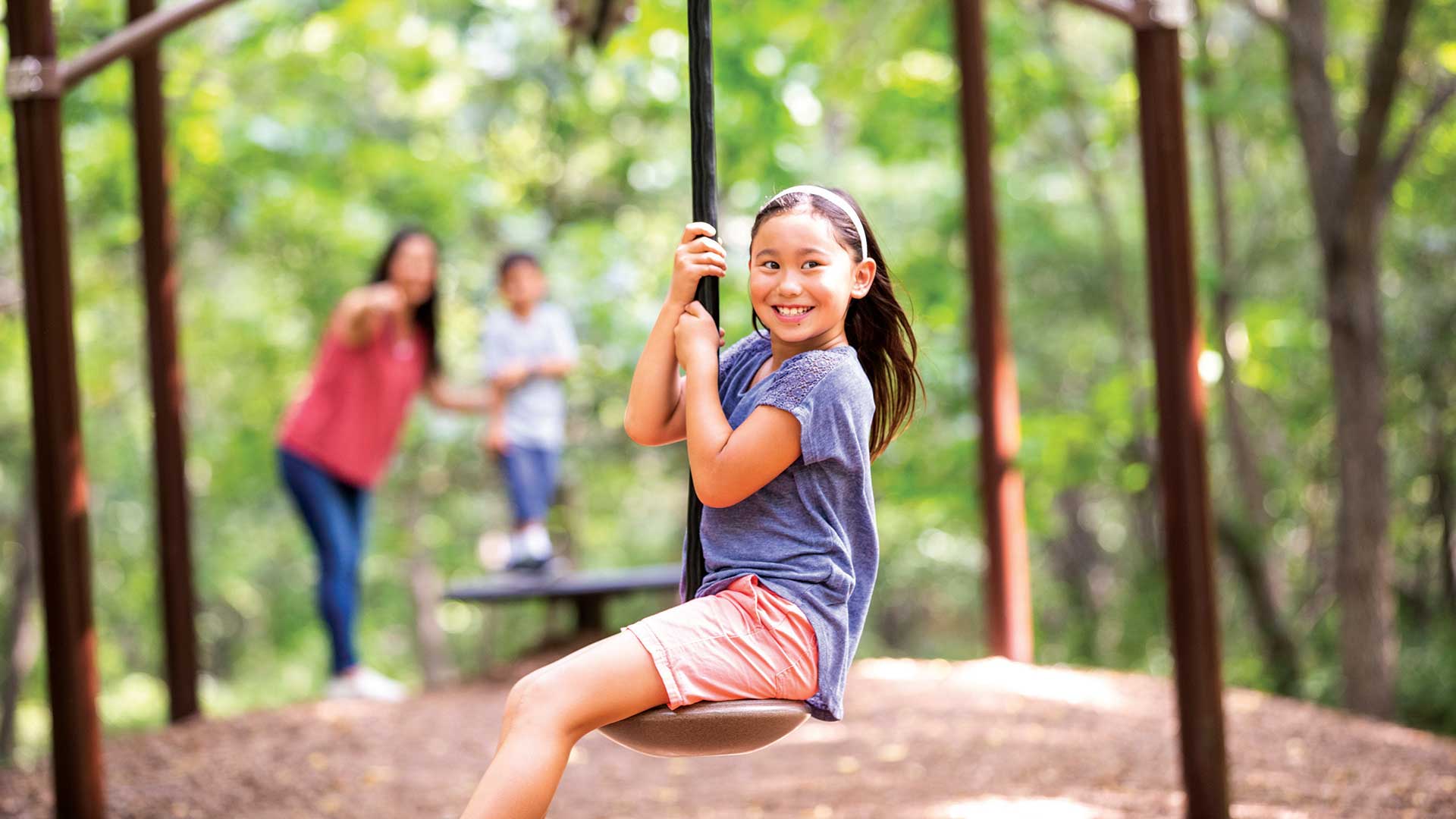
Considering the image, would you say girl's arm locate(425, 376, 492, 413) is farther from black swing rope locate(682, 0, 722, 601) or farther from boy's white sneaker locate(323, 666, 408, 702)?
black swing rope locate(682, 0, 722, 601)

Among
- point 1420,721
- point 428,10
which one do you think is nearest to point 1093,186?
point 1420,721

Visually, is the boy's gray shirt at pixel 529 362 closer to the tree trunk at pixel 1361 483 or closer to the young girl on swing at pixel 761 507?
→ the young girl on swing at pixel 761 507

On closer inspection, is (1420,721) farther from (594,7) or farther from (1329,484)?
(594,7)

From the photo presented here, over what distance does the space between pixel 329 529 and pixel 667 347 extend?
3.68m

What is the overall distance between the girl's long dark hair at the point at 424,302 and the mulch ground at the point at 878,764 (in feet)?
4.98

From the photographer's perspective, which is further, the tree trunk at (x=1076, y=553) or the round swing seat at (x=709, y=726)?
the tree trunk at (x=1076, y=553)

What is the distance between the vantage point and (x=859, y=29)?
9.16m

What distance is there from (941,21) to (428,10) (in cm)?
347

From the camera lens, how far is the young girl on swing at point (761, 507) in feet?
7.00

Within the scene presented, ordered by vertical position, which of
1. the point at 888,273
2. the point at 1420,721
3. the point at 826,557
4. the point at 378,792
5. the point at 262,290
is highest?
the point at 262,290

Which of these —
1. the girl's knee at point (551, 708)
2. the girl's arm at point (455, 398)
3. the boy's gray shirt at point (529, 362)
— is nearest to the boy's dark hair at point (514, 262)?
the boy's gray shirt at point (529, 362)

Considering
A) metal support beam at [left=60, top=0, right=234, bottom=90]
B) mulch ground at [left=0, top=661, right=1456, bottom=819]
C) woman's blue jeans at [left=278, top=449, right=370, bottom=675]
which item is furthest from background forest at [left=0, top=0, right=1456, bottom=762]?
mulch ground at [left=0, top=661, right=1456, bottom=819]

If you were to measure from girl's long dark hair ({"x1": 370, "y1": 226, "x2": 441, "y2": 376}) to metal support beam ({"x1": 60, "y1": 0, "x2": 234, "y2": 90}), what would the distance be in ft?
5.93

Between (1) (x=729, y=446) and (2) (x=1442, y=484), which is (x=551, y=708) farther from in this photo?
(2) (x=1442, y=484)
